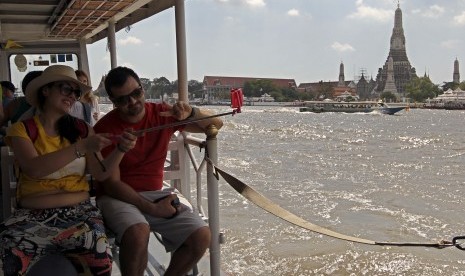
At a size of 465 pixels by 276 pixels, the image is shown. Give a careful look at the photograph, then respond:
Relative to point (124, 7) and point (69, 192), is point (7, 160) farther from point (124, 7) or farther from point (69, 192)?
point (124, 7)

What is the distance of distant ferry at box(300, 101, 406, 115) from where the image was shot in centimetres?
9021

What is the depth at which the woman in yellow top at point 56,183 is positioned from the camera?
2.71 meters

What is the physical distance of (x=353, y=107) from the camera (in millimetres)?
93812

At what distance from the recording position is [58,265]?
269cm

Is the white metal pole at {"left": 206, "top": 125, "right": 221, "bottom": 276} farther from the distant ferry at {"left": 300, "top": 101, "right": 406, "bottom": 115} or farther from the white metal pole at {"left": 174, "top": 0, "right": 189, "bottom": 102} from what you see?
the distant ferry at {"left": 300, "top": 101, "right": 406, "bottom": 115}

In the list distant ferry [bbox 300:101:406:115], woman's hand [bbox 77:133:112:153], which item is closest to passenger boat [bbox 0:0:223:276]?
woman's hand [bbox 77:133:112:153]

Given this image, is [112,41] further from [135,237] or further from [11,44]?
[135,237]

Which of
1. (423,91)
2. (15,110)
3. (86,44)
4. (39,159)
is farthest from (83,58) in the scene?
(423,91)

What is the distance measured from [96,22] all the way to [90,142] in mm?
5318

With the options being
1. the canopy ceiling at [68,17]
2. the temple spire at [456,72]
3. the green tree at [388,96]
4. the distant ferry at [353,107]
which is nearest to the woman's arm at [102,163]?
the canopy ceiling at [68,17]

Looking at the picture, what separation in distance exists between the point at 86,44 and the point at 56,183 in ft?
21.2

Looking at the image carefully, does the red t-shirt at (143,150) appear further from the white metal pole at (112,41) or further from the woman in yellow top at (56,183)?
the white metal pole at (112,41)

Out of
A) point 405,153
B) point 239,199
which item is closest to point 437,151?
point 405,153

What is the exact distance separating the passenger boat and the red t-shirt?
0.28m
